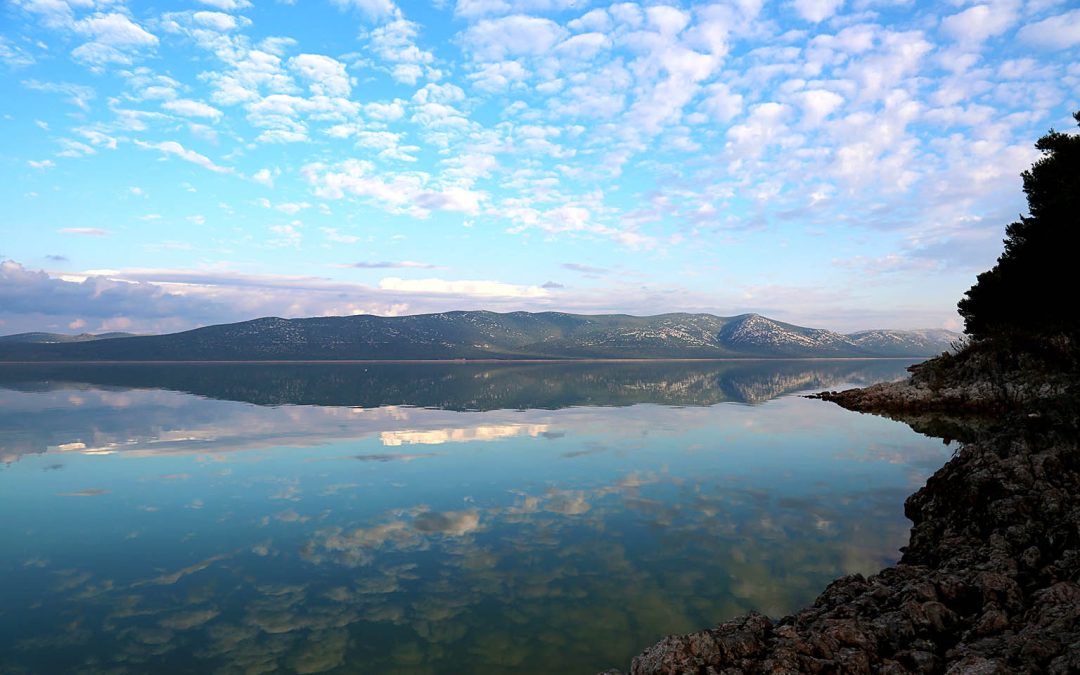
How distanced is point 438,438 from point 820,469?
28.9m

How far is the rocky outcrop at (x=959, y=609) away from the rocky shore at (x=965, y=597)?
29 mm

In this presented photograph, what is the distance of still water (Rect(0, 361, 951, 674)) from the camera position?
49.0ft

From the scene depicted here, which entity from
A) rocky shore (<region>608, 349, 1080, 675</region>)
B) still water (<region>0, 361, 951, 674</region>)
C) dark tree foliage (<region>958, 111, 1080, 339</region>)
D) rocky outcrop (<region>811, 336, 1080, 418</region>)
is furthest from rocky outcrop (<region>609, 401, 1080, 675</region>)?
rocky outcrop (<region>811, 336, 1080, 418</region>)

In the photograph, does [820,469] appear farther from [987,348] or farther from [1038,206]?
[987,348]

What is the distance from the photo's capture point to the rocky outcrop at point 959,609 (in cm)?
1084

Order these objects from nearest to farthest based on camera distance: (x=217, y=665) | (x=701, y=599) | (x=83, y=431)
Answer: (x=217, y=665), (x=701, y=599), (x=83, y=431)

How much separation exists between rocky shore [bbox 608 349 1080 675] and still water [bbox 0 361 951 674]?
7.69ft

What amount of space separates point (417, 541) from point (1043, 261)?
4656 cm

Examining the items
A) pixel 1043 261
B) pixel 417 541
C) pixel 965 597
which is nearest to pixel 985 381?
pixel 1043 261

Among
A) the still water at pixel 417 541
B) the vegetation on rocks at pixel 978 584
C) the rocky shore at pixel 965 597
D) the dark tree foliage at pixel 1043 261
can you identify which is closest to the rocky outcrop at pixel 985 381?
the dark tree foliage at pixel 1043 261

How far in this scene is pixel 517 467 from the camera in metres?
35.8

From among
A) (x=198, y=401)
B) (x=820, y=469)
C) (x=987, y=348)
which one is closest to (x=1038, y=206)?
(x=987, y=348)

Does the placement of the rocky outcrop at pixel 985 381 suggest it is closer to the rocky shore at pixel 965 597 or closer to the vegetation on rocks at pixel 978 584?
the vegetation on rocks at pixel 978 584

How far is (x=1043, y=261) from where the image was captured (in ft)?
133
